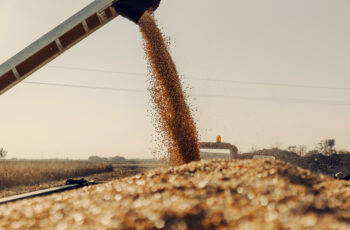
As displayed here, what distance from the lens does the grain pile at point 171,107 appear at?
185 inches

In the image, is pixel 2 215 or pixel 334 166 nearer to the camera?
pixel 2 215

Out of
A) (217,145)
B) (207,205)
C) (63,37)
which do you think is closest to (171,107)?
(217,145)

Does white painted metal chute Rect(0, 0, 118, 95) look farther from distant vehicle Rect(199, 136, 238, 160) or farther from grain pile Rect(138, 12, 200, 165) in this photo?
distant vehicle Rect(199, 136, 238, 160)

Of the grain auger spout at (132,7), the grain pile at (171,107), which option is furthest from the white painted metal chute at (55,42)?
the grain pile at (171,107)

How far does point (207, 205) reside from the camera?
1.49 meters

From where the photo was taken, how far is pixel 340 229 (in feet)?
3.80

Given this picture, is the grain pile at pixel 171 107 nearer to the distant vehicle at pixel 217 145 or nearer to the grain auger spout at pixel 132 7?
the distant vehicle at pixel 217 145

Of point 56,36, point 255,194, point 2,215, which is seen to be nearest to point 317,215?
point 255,194

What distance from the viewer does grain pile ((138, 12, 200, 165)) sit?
15.4 ft

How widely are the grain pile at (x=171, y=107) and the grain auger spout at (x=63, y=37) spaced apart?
816 mm

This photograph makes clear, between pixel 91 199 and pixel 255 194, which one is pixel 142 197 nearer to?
pixel 91 199

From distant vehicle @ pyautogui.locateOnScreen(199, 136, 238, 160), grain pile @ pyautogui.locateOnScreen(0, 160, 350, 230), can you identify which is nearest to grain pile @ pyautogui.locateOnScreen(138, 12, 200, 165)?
distant vehicle @ pyautogui.locateOnScreen(199, 136, 238, 160)

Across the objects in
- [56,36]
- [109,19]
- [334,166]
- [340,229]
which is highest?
[109,19]

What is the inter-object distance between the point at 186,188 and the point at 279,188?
0.53 metres
